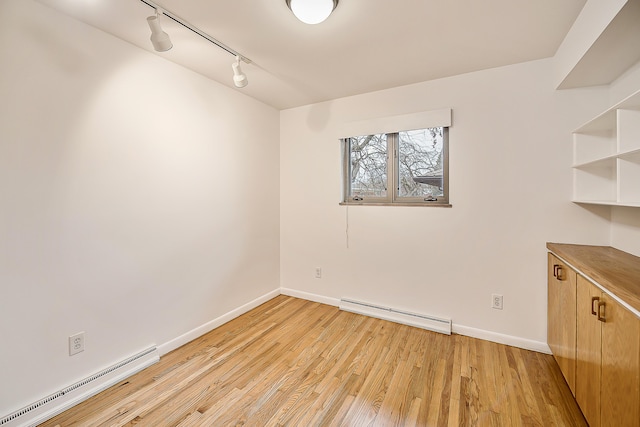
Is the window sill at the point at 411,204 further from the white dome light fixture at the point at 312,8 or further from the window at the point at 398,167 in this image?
the white dome light fixture at the point at 312,8

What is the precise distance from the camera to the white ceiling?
1.59 meters

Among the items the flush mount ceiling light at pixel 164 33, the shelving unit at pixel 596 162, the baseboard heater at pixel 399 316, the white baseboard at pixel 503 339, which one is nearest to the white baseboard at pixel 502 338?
the white baseboard at pixel 503 339

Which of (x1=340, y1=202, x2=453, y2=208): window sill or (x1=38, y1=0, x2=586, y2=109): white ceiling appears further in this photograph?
(x1=340, y1=202, x2=453, y2=208): window sill

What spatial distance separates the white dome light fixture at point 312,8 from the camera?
1461mm

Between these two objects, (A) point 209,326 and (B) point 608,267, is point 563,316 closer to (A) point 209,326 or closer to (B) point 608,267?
(B) point 608,267

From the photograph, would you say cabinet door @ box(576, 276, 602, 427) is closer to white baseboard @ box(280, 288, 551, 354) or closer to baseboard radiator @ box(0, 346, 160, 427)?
white baseboard @ box(280, 288, 551, 354)

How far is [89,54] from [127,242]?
1.30 meters

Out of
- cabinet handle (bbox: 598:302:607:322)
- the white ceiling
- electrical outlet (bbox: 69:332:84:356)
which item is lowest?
electrical outlet (bbox: 69:332:84:356)

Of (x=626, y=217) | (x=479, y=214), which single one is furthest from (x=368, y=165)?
(x=626, y=217)

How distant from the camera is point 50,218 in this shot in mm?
1619

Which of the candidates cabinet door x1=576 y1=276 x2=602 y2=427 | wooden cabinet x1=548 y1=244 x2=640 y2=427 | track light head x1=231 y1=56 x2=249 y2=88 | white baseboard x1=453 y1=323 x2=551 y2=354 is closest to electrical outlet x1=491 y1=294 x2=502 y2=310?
white baseboard x1=453 y1=323 x2=551 y2=354

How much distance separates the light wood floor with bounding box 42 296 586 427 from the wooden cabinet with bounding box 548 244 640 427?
1.20 feet

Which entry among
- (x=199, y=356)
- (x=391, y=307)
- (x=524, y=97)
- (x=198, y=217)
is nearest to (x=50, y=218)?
(x=198, y=217)

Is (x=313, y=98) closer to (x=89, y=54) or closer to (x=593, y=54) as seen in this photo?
→ (x=89, y=54)
